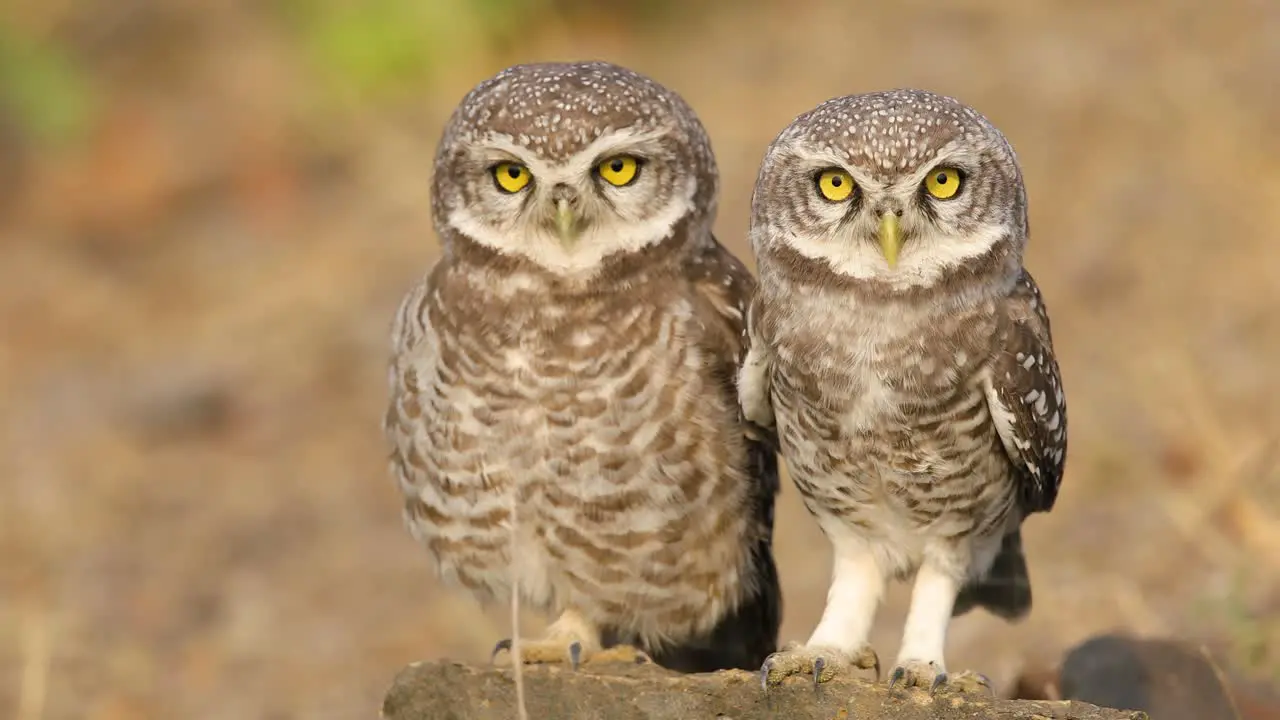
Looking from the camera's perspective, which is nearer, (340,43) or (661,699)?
(661,699)

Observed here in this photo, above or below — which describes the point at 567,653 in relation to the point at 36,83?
below

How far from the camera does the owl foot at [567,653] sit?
4250 millimetres

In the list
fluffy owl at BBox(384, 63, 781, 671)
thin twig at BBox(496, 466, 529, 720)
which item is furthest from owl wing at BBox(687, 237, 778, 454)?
thin twig at BBox(496, 466, 529, 720)

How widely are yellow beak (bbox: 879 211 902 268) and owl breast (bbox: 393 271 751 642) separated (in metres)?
0.76

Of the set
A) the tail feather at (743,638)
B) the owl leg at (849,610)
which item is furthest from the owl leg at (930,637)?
the tail feather at (743,638)

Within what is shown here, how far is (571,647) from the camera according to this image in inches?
168

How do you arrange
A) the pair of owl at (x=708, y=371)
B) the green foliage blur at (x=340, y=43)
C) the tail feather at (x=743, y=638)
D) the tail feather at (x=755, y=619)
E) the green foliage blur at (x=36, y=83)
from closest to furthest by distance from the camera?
1. the pair of owl at (x=708, y=371)
2. the tail feather at (x=755, y=619)
3. the tail feather at (x=743, y=638)
4. the green foliage blur at (x=340, y=43)
5. the green foliage blur at (x=36, y=83)

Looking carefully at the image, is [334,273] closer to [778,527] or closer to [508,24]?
[508,24]

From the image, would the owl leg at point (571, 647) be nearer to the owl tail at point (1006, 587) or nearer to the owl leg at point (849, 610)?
the owl leg at point (849, 610)

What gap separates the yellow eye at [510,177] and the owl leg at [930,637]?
49.7 inches

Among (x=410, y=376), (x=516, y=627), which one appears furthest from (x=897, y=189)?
A: (x=410, y=376)

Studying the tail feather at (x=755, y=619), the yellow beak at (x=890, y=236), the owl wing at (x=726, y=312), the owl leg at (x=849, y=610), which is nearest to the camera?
the yellow beak at (x=890, y=236)

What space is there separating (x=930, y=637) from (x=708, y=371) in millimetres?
837

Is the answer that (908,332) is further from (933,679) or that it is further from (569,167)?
(569,167)
